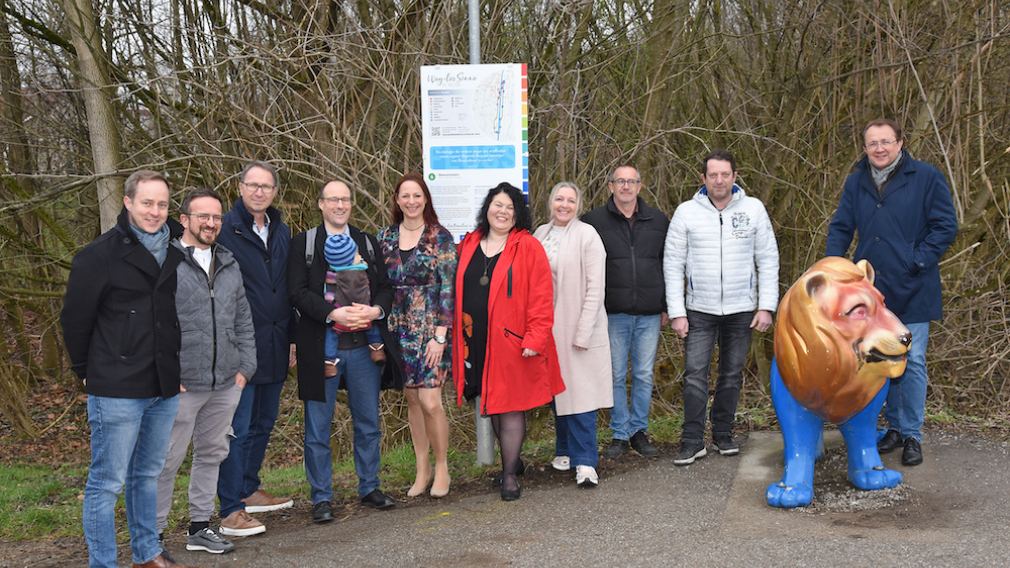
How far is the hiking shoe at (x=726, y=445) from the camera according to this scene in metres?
5.88

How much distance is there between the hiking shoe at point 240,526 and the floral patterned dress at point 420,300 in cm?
109

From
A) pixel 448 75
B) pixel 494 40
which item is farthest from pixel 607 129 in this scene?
pixel 448 75

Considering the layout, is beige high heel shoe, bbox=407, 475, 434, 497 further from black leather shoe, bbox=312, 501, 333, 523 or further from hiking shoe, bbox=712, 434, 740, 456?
hiking shoe, bbox=712, 434, 740, 456

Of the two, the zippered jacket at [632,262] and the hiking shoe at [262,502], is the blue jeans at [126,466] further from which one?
the zippered jacket at [632,262]

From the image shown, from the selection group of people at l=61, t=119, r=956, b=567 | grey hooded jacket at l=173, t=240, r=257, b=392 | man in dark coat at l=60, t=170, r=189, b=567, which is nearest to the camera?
man in dark coat at l=60, t=170, r=189, b=567

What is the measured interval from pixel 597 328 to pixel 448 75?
1813 millimetres

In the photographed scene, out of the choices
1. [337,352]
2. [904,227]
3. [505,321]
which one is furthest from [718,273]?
[337,352]

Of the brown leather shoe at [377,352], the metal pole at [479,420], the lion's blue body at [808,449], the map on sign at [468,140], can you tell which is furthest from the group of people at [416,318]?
the lion's blue body at [808,449]

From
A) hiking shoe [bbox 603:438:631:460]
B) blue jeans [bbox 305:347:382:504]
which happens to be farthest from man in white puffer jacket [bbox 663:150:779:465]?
blue jeans [bbox 305:347:382:504]

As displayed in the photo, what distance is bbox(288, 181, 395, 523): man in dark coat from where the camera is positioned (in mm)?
4906

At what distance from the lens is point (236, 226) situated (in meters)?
4.80

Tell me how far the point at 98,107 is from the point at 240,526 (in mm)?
4861

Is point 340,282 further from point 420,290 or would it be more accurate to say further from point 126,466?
point 126,466

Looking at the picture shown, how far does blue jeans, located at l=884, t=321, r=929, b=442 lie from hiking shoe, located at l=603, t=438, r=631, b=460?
1632 mm
